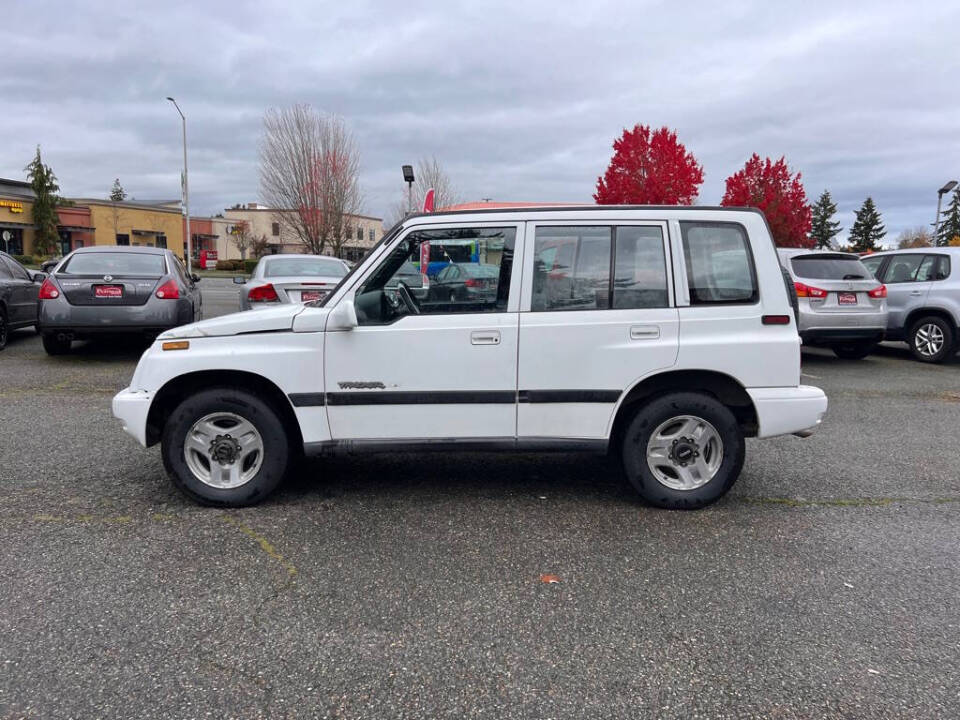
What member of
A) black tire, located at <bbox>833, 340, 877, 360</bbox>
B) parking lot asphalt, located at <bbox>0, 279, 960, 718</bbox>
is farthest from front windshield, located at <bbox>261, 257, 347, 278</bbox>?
black tire, located at <bbox>833, 340, 877, 360</bbox>

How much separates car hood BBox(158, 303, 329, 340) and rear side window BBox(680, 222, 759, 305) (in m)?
2.19

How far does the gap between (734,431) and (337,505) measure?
8.06 feet

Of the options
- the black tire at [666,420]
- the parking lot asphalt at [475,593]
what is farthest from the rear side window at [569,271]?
the parking lot asphalt at [475,593]

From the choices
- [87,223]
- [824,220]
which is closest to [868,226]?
[824,220]

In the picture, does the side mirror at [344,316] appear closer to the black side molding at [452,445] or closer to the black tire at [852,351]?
the black side molding at [452,445]

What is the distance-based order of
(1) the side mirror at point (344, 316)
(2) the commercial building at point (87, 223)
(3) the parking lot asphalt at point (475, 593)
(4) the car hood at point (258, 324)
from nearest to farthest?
(3) the parking lot asphalt at point (475, 593)
(1) the side mirror at point (344, 316)
(4) the car hood at point (258, 324)
(2) the commercial building at point (87, 223)

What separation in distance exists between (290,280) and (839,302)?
7.52 meters

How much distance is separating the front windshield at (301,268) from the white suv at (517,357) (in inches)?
251

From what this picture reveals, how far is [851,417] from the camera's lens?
22.9 feet

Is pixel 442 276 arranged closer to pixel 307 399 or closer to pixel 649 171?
pixel 307 399

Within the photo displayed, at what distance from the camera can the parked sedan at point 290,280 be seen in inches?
357

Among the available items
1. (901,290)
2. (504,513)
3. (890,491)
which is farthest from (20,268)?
(901,290)

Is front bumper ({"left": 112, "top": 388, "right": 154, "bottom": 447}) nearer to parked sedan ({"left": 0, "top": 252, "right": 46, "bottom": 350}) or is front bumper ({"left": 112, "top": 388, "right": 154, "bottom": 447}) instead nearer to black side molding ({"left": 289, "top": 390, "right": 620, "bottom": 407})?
black side molding ({"left": 289, "top": 390, "right": 620, "bottom": 407})

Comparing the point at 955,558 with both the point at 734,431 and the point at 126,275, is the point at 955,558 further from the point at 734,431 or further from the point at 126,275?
the point at 126,275
